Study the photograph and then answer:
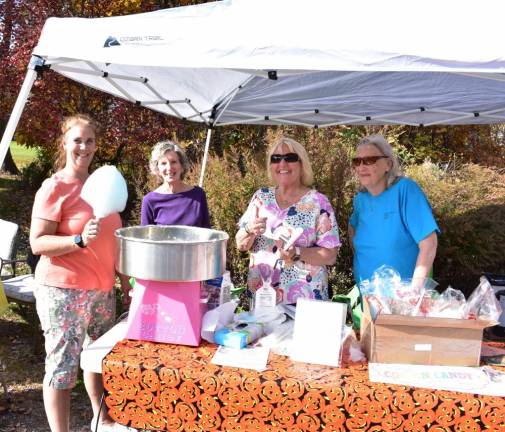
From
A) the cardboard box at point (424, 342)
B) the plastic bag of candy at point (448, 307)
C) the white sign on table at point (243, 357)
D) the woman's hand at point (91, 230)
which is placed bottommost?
the white sign on table at point (243, 357)

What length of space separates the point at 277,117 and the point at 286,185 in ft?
5.99

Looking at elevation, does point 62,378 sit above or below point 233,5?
below

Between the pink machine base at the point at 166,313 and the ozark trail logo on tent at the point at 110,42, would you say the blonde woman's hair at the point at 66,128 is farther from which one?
the pink machine base at the point at 166,313

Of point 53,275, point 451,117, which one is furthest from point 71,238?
point 451,117

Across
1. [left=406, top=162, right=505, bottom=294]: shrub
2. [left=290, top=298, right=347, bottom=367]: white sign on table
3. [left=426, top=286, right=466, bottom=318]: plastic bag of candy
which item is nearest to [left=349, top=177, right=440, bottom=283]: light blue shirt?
[left=426, top=286, right=466, bottom=318]: plastic bag of candy

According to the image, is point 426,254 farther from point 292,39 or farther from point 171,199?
point 171,199

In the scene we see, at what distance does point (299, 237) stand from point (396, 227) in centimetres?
52

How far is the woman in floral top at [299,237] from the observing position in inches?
88.2

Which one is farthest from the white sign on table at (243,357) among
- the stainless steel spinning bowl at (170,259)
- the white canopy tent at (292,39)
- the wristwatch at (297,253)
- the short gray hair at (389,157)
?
the short gray hair at (389,157)

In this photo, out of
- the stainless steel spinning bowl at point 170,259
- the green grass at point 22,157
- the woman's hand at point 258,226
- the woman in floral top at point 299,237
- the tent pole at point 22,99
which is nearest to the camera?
the stainless steel spinning bowl at point 170,259

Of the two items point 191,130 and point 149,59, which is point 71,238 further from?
point 191,130

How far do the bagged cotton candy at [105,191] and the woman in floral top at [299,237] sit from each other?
2.08 ft

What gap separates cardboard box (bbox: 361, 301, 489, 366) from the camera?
169cm

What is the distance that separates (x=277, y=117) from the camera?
410 cm
